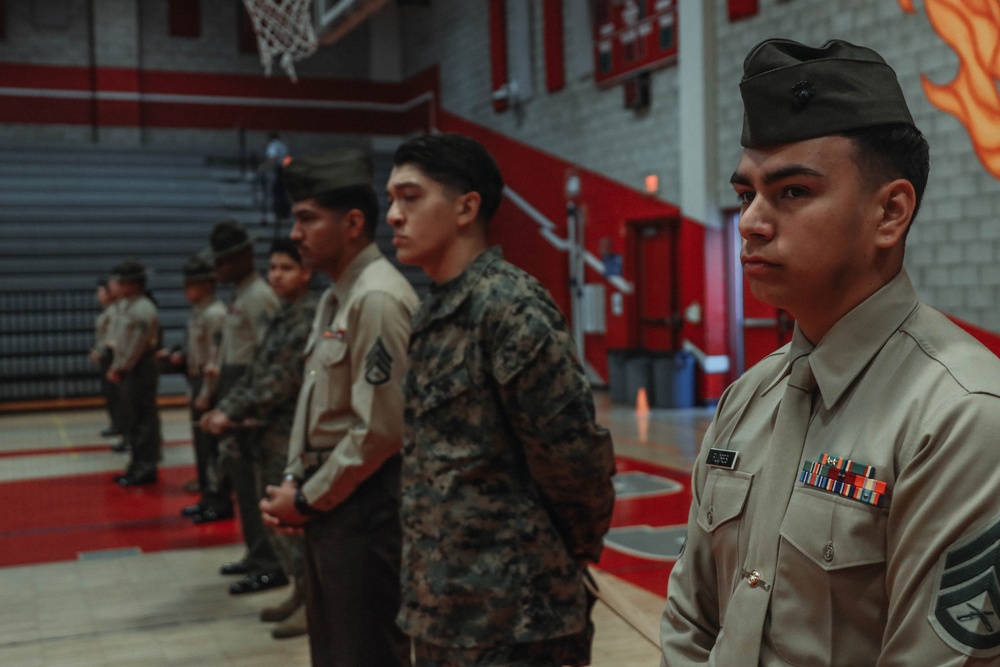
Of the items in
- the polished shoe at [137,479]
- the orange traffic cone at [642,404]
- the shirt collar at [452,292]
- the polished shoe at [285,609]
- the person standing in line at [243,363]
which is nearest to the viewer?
the shirt collar at [452,292]

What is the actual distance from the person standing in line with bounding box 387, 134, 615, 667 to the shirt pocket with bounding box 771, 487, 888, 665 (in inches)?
41.9

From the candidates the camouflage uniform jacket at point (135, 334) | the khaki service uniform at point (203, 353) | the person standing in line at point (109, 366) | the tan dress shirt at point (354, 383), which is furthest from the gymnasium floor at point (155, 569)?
the person standing in line at point (109, 366)

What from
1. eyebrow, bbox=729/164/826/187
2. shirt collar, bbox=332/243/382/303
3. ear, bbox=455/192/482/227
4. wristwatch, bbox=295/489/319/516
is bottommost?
wristwatch, bbox=295/489/319/516

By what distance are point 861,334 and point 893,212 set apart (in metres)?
0.15

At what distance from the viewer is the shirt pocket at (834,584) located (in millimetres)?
1114

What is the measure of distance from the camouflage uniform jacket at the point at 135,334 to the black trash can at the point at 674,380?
5.87 metres

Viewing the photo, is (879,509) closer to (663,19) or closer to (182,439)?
(182,439)

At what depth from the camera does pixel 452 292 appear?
2.35 meters

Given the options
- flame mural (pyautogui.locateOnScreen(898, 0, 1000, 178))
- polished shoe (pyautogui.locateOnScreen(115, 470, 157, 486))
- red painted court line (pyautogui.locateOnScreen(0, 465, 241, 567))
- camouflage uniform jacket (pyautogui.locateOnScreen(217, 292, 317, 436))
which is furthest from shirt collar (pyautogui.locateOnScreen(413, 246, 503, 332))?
polished shoe (pyautogui.locateOnScreen(115, 470, 157, 486))

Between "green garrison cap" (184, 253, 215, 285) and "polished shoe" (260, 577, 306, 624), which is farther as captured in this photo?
"green garrison cap" (184, 253, 215, 285)

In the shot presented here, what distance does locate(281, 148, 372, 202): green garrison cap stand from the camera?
3.19 meters

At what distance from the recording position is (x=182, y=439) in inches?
442

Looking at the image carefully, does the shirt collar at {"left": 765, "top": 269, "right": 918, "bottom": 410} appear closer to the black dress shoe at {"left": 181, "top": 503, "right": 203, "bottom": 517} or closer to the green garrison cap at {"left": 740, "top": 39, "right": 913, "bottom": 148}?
the green garrison cap at {"left": 740, "top": 39, "right": 913, "bottom": 148}

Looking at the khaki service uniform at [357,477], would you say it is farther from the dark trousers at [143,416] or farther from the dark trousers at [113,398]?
the dark trousers at [113,398]
